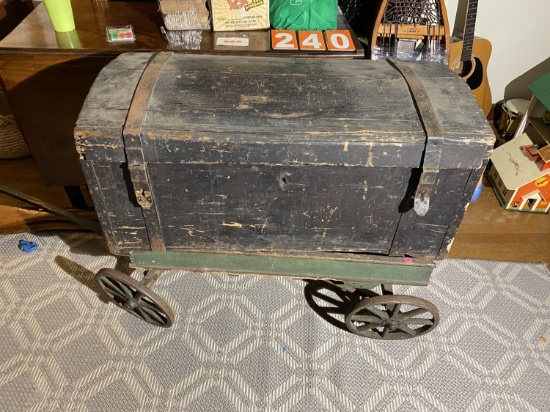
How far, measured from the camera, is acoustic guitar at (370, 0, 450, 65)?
6.25 ft

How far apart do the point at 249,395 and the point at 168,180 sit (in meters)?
0.76

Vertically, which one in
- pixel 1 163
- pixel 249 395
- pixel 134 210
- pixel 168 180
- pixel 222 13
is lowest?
pixel 249 395

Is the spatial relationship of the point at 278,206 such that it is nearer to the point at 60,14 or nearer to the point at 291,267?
the point at 291,267

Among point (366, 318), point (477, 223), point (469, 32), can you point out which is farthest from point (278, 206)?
point (469, 32)

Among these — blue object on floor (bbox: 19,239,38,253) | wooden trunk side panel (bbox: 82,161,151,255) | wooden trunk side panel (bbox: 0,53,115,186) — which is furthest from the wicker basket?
wooden trunk side panel (bbox: 82,161,151,255)

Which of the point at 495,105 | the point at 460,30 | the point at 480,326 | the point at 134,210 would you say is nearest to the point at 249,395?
the point at 134,210

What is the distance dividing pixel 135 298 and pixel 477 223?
1569 mm

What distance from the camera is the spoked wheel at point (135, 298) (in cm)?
148

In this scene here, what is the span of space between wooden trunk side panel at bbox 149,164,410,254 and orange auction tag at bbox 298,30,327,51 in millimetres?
644

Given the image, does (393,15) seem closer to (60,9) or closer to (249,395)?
(60,9)

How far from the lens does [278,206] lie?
4.27 feet

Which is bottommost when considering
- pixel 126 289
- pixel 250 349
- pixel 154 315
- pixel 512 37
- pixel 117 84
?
pixel 250 349

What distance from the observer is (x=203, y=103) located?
4.00 feet

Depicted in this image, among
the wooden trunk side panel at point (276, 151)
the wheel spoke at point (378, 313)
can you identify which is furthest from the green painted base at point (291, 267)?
the wooden trunk side panel at point (276, 151)
